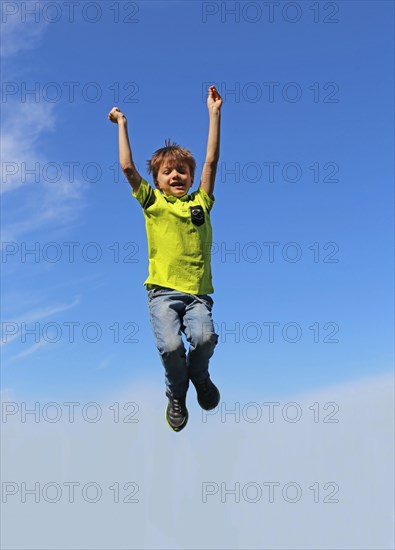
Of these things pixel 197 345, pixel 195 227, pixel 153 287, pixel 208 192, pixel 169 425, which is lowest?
pixel 169 425

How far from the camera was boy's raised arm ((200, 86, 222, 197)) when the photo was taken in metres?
7.43

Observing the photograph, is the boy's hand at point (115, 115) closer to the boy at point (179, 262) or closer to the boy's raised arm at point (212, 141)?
the boy at point (179, 262)

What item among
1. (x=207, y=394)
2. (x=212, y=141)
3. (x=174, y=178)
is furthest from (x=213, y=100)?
(x=207, y=394)

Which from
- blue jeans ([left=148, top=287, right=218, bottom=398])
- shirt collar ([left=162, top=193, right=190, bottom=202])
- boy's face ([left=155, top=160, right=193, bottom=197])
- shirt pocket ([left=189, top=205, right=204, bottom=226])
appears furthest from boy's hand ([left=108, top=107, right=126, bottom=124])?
blue jeans ([left=148, top=287, right=218, bottom=398])

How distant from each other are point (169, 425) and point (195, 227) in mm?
2247

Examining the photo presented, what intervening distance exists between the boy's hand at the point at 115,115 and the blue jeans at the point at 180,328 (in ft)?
6.24

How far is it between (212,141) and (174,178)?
60cm

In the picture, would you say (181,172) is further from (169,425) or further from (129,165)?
(169,425)

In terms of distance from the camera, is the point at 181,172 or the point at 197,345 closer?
the point at 197,345

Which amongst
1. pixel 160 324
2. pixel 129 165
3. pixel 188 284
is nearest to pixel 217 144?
pixel 129 165

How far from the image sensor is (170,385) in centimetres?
738

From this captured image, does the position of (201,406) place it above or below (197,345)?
below

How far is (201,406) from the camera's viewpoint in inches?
305

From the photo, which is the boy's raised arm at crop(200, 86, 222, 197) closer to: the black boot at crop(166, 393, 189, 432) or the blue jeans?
the blue jeans
